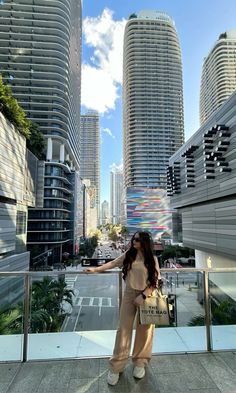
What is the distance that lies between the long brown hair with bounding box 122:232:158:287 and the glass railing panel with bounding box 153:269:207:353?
28.1 inches

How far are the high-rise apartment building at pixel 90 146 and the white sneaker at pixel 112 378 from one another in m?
125

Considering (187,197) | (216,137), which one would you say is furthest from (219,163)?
(187,197)

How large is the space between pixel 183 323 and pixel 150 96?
317 ft

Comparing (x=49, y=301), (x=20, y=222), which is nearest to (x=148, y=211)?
(x=20, y=222)

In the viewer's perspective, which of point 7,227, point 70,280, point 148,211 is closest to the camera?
point 70,280

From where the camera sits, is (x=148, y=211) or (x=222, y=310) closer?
(x=222, y=310)

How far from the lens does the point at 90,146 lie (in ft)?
413

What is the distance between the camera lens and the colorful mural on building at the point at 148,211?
259ft

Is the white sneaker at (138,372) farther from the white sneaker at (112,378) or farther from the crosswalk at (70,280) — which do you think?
the crosswalk at (70,280)

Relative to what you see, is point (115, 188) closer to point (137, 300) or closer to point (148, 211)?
point (148, 211)

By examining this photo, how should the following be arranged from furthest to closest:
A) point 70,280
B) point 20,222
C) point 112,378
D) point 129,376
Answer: point 20,222, point 70,280, point 129,376, point 112,378

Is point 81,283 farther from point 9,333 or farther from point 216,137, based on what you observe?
point 216,137

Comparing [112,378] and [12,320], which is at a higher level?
[12,320]

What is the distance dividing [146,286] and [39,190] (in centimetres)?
2593
